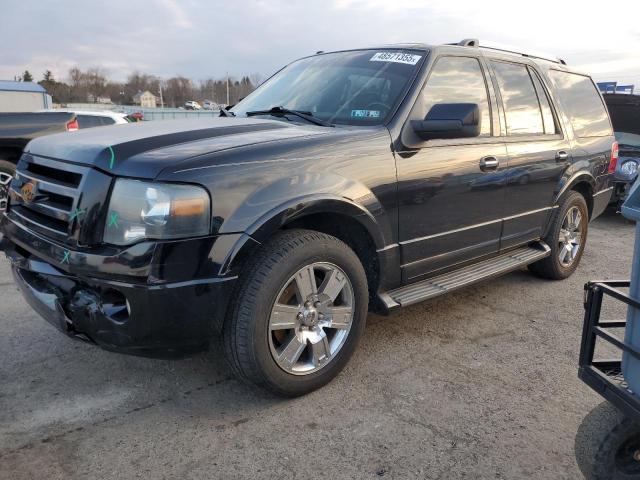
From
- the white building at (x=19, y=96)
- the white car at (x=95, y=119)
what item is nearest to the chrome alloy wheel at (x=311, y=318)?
the white car at (x=95, y=119)

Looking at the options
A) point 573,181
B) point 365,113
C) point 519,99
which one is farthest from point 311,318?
point 573,181

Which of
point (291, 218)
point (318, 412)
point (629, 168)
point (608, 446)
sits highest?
point (291, 218)

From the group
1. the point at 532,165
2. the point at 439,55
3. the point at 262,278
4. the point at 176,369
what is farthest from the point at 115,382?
the point at 532,165

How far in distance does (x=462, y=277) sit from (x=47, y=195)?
8.55 feet

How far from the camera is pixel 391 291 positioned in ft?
10.8

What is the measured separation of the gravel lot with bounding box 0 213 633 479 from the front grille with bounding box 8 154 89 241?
0.91 meters

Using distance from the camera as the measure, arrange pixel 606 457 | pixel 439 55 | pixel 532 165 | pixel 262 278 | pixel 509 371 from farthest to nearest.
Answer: pixel 532 165 → pixel 439 55 → pixel 509 371 → pixel 262 278 → pixel 606 457

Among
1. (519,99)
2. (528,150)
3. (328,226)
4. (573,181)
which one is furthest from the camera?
(573,181)

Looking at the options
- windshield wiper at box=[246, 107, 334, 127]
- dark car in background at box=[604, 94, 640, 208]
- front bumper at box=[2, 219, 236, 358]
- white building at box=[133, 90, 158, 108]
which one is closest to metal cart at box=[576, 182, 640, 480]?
front bumper at box=[2, 219, 236, 358]

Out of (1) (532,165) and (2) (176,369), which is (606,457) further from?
(1) (532,165)

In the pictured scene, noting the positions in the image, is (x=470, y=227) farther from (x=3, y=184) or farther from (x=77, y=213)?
(x=3, y=184)

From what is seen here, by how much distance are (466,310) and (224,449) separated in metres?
2.41

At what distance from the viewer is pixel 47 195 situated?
2.70m

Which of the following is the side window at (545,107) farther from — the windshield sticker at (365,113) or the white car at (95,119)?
the white car at (95,119)
